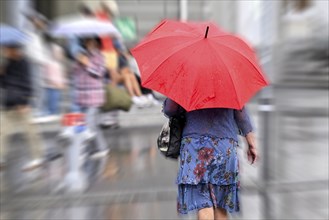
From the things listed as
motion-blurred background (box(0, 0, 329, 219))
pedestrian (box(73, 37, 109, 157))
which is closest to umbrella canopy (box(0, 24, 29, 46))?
motion-blurred background (box(0, 0, 329, 219))

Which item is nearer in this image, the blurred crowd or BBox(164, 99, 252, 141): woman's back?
BBox(164, 99, 252, 141): woman's back

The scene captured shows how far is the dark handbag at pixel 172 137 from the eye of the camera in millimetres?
3225

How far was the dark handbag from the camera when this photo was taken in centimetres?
322

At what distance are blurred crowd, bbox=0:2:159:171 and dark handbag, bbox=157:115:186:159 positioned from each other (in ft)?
10.4

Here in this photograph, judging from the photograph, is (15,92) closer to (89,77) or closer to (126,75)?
(89,77)

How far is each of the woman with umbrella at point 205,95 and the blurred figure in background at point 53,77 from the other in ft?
20.9

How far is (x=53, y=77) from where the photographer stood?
947cm

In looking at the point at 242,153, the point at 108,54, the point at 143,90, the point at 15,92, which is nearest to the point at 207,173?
the point at 15,92

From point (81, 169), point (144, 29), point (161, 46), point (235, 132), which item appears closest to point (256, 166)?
point (81, 169)

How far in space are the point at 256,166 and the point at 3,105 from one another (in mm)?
3365

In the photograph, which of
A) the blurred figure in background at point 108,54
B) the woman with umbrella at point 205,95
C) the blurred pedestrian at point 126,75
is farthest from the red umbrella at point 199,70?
the blurred pedestrian at point 126,75

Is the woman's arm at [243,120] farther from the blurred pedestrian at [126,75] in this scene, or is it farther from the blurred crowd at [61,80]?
the blurred pedestrian at [126,75]

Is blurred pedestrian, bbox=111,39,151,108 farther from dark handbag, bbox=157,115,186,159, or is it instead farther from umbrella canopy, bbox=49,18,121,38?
dark handbag, bbox=157,115,186,159

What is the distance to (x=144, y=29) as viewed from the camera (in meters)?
14.2
